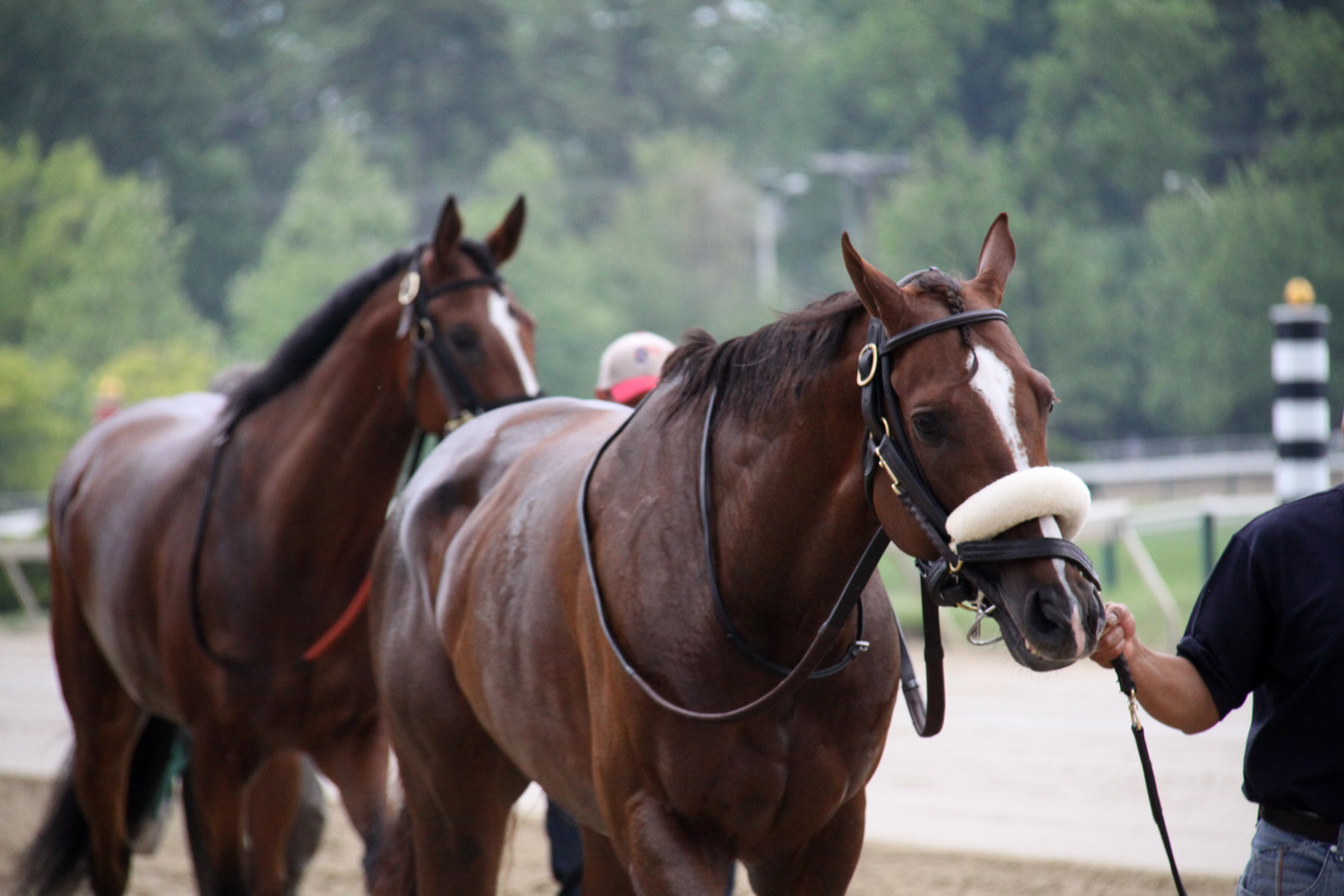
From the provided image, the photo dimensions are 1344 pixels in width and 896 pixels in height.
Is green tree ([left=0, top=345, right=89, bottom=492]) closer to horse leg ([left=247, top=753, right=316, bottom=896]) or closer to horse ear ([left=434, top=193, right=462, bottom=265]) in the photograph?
horse leg ([left=247, top=753, right=316, bottom=896])

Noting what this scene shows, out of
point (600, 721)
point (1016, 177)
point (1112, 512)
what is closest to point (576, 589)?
point (600, 721)

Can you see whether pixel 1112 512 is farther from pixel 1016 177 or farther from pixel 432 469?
pixel 1016 177

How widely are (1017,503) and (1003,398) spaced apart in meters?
0.16

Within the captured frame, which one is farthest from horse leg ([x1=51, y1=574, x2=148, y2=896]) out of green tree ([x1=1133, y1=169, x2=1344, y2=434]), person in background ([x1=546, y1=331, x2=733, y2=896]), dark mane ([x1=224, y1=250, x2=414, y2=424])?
green tree ([x1=1133, y1=169, x2=1344, y2=434])

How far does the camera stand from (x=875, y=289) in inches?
75.8

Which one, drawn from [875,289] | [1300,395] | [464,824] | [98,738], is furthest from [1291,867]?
[1300,395]

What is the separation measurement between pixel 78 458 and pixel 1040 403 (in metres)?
3.82

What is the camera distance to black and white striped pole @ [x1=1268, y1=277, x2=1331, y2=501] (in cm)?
632

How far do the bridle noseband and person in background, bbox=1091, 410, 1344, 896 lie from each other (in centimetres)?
186

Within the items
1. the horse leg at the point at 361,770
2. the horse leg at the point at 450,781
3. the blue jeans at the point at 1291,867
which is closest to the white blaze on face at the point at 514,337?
the horse leg at the point at 450,781

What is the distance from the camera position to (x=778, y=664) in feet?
7.23

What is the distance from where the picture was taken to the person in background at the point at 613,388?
3.75m

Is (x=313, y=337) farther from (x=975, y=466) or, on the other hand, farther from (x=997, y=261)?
(x=975, y=466)

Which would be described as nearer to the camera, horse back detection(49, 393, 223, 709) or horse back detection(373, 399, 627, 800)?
horse back detection(373, 399, 627, 800)
